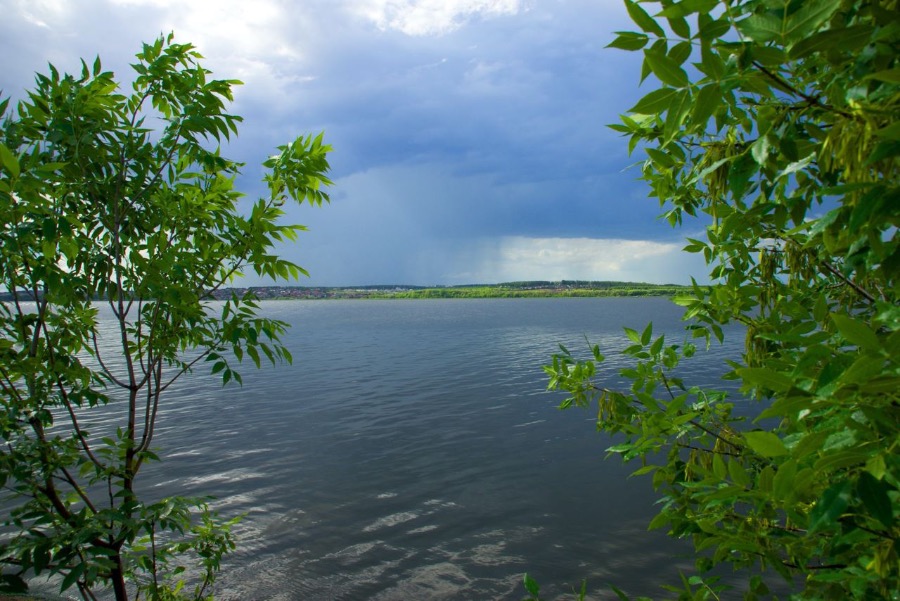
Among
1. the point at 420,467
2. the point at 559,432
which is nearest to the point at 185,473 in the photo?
the point at 420,467

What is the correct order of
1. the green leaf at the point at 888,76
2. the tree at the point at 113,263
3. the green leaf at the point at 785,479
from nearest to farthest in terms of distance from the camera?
the green leaf at the point at 888,76 → the green leaf at the point at 785,479 → the tree at the point at 113,263

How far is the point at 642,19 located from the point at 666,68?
18 centimetres

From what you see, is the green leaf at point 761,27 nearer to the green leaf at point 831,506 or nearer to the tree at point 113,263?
the green leaf at point 831,506

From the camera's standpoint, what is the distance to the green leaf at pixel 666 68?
147 centimetres

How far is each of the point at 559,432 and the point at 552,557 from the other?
10.1 m

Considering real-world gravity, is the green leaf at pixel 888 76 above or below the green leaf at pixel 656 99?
below

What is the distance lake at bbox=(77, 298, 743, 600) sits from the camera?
35.1 ft

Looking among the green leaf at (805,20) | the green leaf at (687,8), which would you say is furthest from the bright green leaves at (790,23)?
the green leaf at (687,8)

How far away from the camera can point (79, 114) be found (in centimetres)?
429

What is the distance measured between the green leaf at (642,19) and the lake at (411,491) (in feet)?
12.5

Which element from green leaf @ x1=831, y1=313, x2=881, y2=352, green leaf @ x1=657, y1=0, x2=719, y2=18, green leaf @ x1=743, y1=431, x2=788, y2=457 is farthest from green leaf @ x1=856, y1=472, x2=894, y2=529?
green leaf @ x1=657, y1=0, x2=719, y2=18

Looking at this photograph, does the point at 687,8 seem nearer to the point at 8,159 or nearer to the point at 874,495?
the point at 874,495

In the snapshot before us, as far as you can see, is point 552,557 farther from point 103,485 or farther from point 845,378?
point 103,485

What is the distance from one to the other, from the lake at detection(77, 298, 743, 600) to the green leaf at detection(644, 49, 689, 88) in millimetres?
3669
